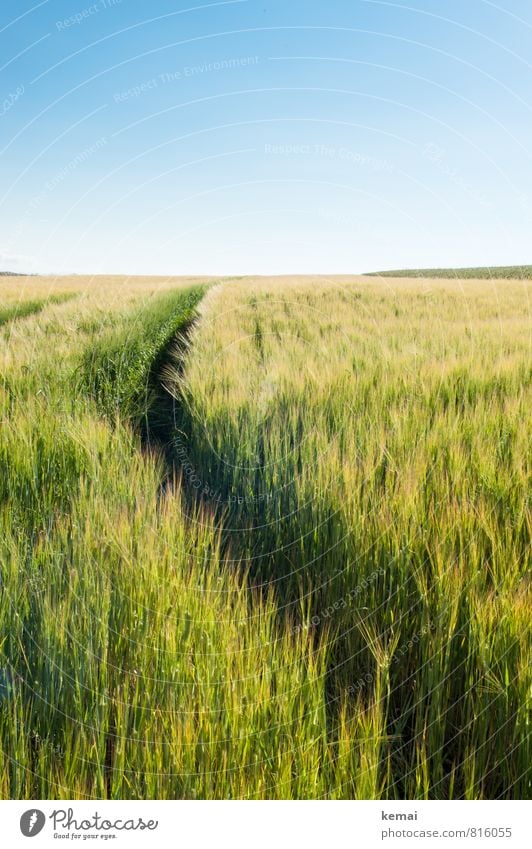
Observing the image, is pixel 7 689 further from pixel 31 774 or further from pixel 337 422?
pixel 337 422

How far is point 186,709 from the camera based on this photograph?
108 centimetres

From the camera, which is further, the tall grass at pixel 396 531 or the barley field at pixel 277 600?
the tall grass at pixel 396 531

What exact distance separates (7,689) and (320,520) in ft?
3.81

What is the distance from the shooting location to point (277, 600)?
1888 millimetres

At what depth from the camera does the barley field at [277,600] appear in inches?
41.8

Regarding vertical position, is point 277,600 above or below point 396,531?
below

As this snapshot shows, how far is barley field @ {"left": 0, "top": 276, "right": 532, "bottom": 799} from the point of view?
1.06 meters

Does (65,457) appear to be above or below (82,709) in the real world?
above

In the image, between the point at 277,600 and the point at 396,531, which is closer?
the point at 396,531

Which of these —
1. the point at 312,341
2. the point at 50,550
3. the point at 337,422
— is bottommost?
the point at 50,550

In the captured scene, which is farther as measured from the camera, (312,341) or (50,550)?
(312,341)

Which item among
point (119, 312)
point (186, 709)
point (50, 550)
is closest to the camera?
point (186, 709)

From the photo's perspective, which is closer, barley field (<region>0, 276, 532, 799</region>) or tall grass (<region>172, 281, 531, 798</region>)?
barley field (<region>0, 276, 532, 799</region>)
